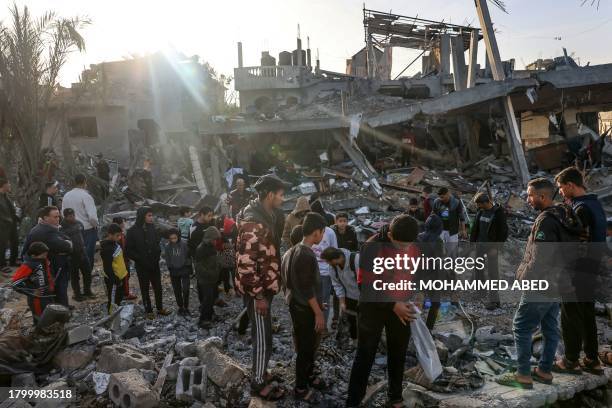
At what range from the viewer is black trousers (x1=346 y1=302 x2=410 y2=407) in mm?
3230

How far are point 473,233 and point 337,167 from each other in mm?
6879

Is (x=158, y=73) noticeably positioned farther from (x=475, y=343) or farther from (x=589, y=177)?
(x=475, y=343)

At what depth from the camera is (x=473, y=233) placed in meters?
6.17

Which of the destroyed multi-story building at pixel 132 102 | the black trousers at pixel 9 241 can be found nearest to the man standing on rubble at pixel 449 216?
the black trousers at pixel 9 241

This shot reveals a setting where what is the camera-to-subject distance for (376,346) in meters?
3.27

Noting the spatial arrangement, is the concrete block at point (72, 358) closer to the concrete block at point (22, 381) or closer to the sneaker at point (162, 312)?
the concrete block at point (22, 381)

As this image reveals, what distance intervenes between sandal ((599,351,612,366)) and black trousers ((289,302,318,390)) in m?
2.97

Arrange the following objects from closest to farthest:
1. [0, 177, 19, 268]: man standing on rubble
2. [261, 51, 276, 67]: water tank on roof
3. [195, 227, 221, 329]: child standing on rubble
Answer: [195, 227, 221, 329]: child standing on rubble → [0, 177, 19, 268]: man standing on rubble → [261, 51, 276, 67]: water tank on roof

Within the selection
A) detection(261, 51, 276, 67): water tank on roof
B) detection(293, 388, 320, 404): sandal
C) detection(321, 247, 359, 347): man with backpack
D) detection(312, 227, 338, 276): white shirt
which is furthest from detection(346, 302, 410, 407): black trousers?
detection(261, 51, 276, 67): water tank on roof

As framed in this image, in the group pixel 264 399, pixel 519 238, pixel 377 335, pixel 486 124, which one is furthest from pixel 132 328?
pixel 486 124

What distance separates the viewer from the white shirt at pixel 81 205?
21.7ft

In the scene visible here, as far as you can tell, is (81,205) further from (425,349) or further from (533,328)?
(533,328)

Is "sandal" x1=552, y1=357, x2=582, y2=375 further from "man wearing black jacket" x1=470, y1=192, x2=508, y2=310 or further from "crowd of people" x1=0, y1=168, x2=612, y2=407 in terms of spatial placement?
"man wearing black jacket" x1=470, y1=192, x2=508, y2=310

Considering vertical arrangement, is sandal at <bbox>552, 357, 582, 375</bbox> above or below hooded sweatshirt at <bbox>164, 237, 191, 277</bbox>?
below
